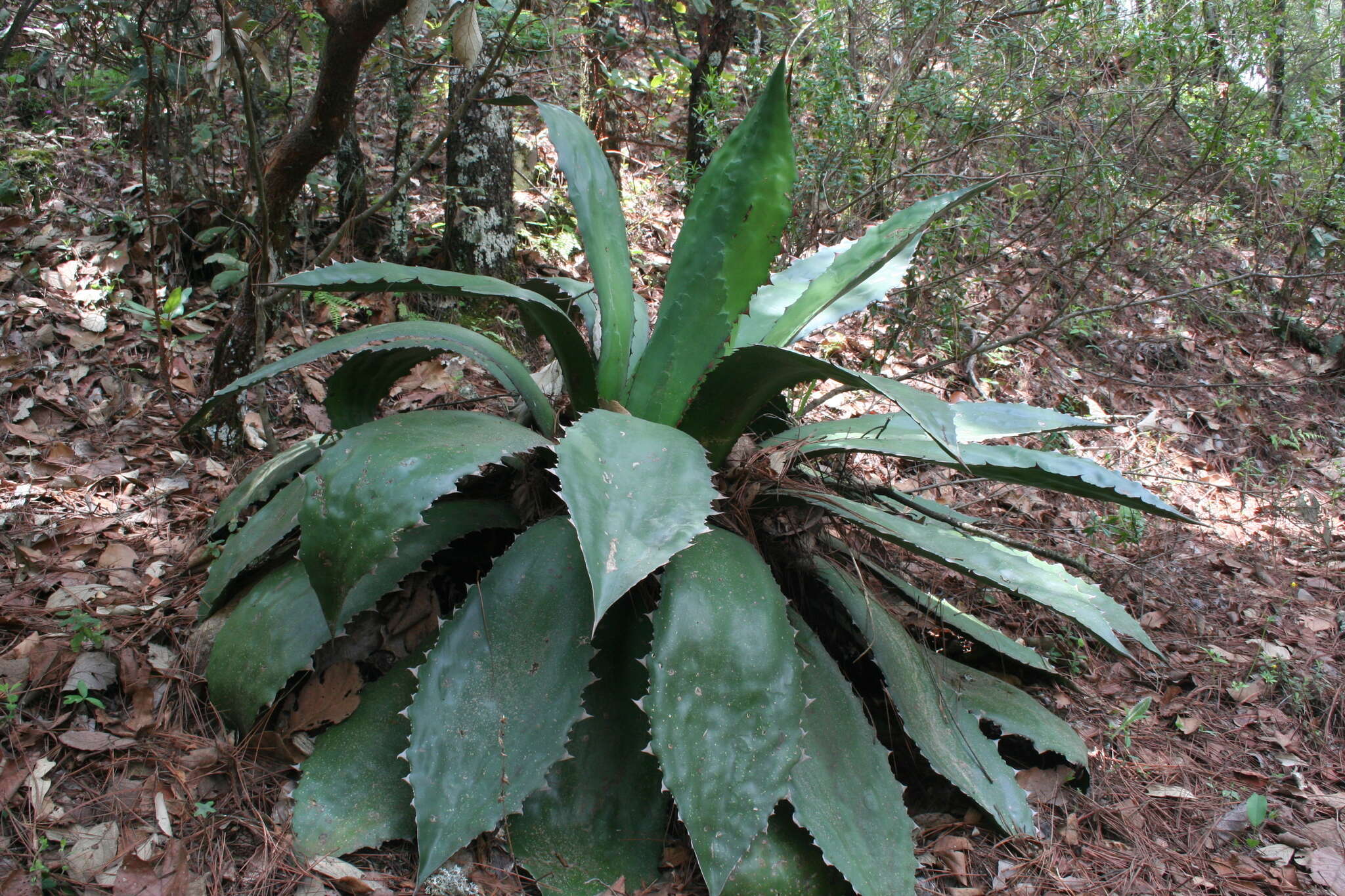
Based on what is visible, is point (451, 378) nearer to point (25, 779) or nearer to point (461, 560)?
point (461, 560)

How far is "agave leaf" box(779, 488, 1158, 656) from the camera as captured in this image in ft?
5.51

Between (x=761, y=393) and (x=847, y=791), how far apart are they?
30.4 inches

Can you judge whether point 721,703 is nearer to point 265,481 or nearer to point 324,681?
point 324,681

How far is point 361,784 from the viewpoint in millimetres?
1569

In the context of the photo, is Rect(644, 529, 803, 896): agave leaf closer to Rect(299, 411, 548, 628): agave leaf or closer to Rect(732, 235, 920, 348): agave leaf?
Rect(299, 411, 548, 628): agave leaf

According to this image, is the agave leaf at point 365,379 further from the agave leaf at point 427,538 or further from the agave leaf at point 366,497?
the agave leaf at point 366,497

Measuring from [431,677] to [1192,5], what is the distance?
4.15 metres

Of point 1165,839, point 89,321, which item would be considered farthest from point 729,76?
point 1165,839

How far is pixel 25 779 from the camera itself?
1.48 meters

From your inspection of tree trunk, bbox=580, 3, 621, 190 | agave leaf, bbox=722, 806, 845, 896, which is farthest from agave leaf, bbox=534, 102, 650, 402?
tree trunk, bbox=580, 3, 621, 190

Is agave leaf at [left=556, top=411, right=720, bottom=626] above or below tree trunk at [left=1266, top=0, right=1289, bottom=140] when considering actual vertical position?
below

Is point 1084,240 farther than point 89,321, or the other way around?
point 1084,240

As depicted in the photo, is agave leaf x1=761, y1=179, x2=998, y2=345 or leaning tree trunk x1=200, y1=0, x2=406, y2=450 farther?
leaning tree trunk x1=200, y1=0, x2=406, y2=450

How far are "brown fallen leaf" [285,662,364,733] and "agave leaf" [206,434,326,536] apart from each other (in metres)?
0.44
